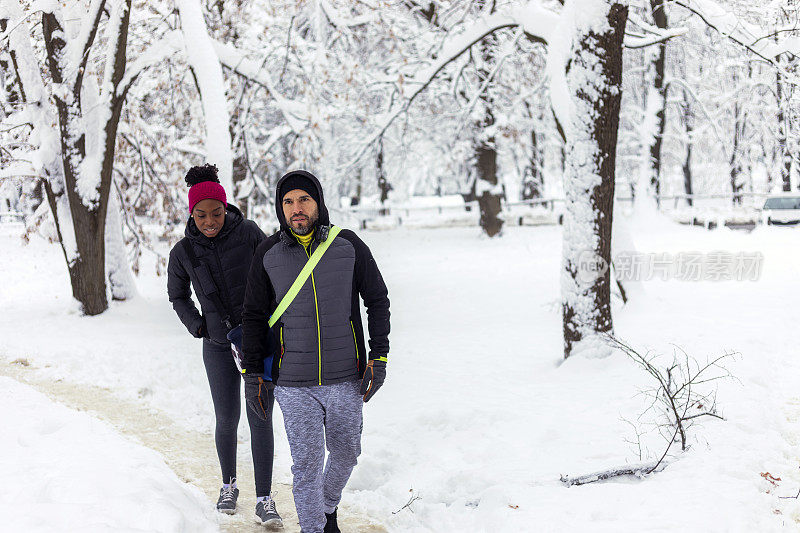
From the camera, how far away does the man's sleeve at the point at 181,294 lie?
13.6 feet

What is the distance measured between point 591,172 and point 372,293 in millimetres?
4364

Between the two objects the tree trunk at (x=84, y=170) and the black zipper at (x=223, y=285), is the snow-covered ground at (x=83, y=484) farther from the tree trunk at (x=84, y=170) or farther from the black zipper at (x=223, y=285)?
the tree trunk at (x=84, y=170)

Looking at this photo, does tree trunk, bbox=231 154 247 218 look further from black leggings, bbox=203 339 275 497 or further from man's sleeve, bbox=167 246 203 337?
black leggings, bbox=203 339 275 497

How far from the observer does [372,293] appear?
11.8 ft

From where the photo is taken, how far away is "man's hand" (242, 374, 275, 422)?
3.57 m

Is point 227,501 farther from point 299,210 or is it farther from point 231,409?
point 299,210

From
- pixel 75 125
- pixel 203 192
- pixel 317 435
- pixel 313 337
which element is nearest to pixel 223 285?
pixel 203 192

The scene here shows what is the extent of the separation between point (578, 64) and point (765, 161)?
3696 centimetres

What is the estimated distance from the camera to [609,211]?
Answer: 24.1ft

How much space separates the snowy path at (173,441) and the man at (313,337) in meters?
0.77

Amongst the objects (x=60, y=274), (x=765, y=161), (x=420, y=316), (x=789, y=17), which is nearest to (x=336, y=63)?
(x=420, y=316)

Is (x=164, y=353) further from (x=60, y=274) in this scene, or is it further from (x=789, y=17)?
(x=60, y=274)

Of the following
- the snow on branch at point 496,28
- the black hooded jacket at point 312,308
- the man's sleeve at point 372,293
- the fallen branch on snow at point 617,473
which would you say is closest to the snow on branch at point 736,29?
the snow on branch at point 496,28

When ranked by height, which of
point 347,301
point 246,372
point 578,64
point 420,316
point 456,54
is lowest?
point 420,316
